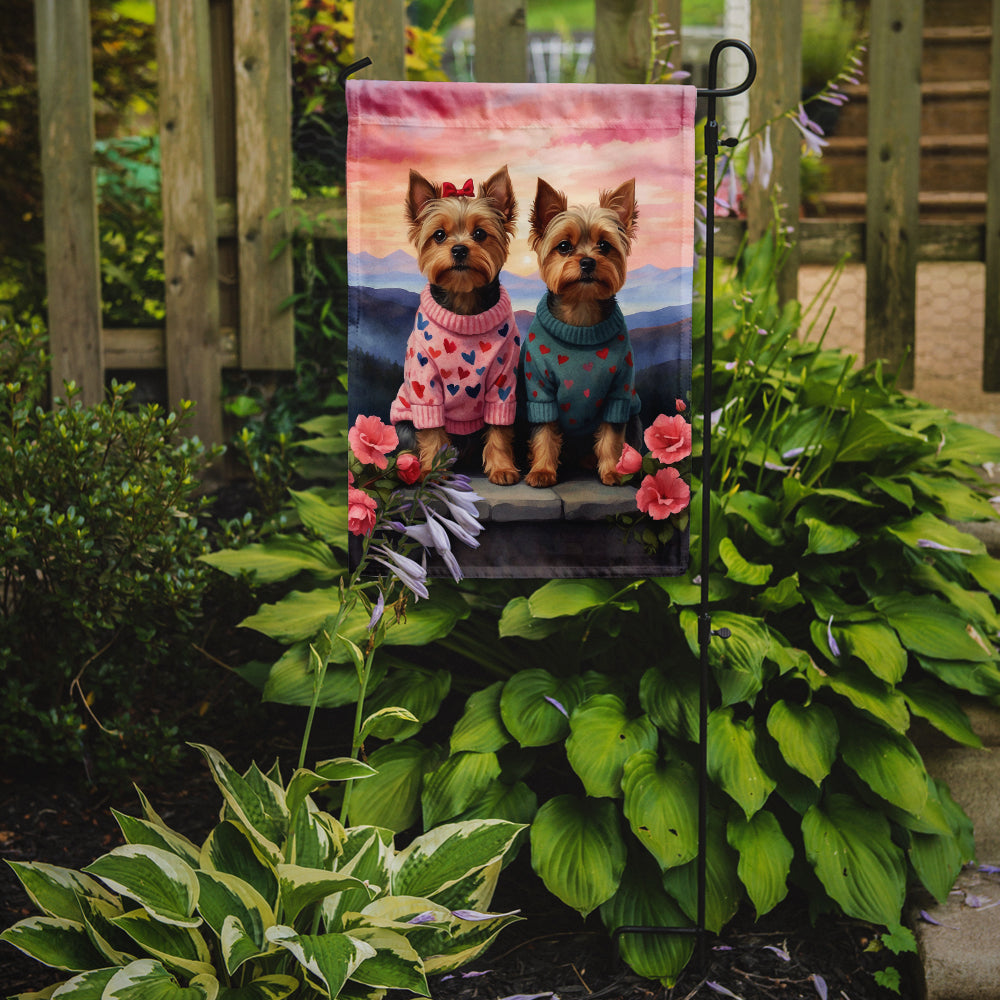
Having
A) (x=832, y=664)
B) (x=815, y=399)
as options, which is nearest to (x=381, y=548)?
(x=832, y=664)

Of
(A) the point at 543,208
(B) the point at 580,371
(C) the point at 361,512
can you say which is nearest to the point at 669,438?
(B) the point at 580,371

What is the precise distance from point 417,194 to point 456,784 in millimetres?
1110

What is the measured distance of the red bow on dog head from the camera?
1.76 meters

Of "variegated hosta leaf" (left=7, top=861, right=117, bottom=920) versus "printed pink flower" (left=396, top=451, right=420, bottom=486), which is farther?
"printed pink flower" (left=396, top=451, right=420, bottom=486)

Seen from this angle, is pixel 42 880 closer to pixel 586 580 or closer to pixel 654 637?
pixel 586 580

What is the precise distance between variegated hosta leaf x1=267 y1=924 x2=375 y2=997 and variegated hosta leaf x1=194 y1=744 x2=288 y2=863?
0.22 meters

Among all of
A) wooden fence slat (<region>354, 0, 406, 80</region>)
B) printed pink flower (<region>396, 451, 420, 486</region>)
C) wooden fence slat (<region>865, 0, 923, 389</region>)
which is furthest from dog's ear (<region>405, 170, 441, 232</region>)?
wooden fence slat (<region>865, 0, 923, 389</region>)

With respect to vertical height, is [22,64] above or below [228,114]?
above

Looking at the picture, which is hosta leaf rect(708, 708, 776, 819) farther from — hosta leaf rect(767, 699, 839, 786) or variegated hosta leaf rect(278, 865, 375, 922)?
variegated hosta leaf rect(278, 865, 375, 922)

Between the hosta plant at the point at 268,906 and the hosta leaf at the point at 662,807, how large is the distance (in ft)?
0.88

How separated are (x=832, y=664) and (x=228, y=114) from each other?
2614 mm

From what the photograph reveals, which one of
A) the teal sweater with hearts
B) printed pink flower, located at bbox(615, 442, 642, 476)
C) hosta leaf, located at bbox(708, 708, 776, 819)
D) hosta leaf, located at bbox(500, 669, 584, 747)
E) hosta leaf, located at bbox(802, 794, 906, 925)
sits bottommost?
hosta leaf, located at bbox(802, 794, 906, 925)

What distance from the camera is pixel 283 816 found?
1.72m

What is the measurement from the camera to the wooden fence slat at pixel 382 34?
308 cm
